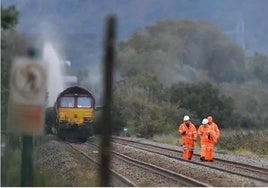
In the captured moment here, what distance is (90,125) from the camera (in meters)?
40.7

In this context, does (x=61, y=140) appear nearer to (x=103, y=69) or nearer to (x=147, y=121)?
(x=147, y=121)

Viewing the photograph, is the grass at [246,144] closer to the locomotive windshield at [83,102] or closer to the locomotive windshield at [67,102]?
the locomotive windshield at [83,102]

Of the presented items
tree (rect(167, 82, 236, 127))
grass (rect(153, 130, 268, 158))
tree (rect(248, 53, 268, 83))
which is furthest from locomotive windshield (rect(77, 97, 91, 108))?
tree (rect(248, 53, 268, 83))

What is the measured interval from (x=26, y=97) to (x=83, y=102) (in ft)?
97.6

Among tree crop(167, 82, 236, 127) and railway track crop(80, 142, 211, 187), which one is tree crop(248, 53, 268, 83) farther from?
railway track crop(80, 142, 211, 187)

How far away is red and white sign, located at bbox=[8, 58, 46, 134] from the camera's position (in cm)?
1116

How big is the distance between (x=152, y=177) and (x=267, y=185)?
12.4 feet

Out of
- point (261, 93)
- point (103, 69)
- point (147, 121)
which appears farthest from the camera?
point (261, 93)

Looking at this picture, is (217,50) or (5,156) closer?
(5,156)

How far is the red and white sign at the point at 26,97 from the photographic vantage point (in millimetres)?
11156

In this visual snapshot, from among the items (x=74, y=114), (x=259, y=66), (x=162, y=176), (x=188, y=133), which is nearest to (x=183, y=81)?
(x=74, y=114)

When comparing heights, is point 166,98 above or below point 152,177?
above

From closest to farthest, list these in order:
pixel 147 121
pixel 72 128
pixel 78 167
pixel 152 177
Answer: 1. pixel 152 177
2. pixel 78 167
3. pixel 72 128
4. pixel 147 121

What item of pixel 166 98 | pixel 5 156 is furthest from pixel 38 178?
pixel 166 98
